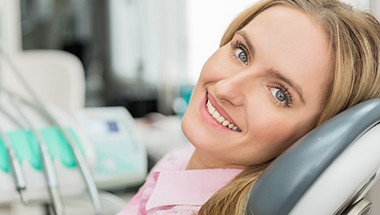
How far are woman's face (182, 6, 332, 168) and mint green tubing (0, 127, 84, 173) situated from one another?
1.82ft

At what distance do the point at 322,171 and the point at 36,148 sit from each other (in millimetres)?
A: 835

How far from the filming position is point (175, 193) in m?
1.00

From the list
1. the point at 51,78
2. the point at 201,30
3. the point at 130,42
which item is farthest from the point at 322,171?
the point at 130,42

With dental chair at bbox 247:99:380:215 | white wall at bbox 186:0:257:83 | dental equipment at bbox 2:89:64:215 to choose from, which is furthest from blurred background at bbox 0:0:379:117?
dental chair at bbox 247:99:380:215

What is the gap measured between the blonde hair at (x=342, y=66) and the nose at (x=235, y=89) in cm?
11

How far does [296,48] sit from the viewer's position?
2.98 ft

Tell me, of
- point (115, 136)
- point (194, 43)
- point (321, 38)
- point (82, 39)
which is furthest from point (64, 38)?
point (321, 38)

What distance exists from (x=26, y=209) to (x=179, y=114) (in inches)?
62.5

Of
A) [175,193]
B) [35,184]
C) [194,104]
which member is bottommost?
[35,184]

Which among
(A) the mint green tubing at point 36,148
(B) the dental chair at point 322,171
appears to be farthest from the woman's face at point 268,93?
(A) the mint green tubing at point 36,148

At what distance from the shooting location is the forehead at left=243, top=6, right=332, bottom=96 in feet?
2.96

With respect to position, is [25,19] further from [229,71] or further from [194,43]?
[229,71]

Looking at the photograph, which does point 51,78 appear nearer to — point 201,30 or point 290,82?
point 201,30

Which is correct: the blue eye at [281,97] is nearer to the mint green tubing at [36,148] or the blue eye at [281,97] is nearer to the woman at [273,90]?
the woman at [273,90]
